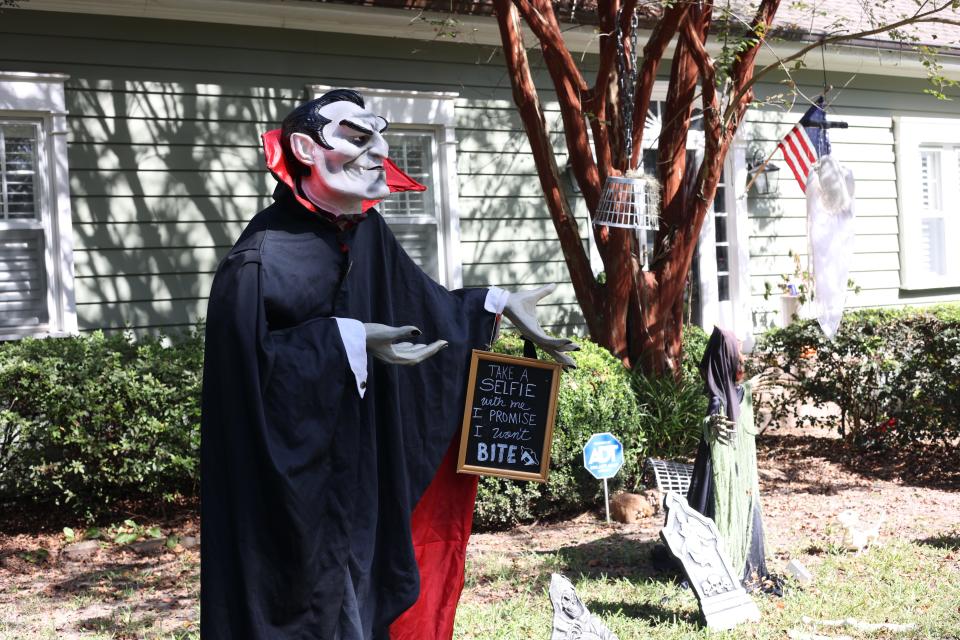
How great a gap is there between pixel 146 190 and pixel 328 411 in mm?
6199

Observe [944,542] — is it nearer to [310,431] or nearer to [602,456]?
[602,456]

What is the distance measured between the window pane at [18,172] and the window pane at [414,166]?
3.14 metres

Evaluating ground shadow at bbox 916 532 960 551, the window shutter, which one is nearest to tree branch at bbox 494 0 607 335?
→ ground shadow at bbox 916 532 960 551

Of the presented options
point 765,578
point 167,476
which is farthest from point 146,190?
point 765,578

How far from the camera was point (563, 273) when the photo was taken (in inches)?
408

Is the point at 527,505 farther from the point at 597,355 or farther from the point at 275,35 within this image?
the point at 275,35

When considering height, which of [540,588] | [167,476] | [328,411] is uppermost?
[328,411]

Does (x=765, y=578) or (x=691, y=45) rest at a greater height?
(x=691, y=45)

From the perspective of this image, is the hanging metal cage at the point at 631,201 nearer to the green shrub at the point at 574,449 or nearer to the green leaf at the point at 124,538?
the green shrub at the point at 574,449

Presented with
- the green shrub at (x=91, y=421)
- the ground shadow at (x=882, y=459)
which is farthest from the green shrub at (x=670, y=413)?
the green shrub at (x=91, y=421)

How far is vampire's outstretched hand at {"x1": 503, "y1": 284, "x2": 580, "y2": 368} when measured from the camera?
3.37m

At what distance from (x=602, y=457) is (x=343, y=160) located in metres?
4.06

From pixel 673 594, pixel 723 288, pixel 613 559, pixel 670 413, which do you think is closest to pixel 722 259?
pixel 723 288

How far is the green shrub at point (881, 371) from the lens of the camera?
8344 millimetres
